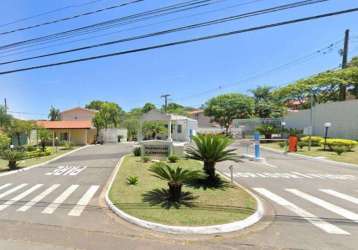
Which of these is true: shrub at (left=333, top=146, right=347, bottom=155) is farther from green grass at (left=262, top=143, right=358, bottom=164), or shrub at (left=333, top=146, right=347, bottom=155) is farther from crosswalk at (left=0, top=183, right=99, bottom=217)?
crosswalk at (left=0, top=183, right=99, bottom=217)

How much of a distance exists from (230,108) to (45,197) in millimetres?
50042

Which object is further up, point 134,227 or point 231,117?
point 231,117

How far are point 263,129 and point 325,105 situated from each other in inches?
378

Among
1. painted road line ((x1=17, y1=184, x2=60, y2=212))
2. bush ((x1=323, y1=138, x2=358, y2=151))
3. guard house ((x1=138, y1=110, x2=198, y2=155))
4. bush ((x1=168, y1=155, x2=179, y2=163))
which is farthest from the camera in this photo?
bush ((x1=323, y1=138, x2=358, y2=151))

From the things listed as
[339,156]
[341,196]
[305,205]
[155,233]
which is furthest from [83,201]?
[339,156]

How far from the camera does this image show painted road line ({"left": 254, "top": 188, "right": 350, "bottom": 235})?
7.98 meters

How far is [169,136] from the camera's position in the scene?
32.8m

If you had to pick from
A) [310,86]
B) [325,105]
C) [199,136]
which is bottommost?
[199,136]

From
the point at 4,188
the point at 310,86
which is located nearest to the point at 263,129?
the point at 310,86

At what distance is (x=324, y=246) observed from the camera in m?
6.82

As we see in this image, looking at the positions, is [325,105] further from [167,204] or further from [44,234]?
[44,234]

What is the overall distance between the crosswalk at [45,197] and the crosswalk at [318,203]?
687cm

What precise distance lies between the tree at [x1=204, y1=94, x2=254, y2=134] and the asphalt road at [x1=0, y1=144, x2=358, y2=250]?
4360 cm

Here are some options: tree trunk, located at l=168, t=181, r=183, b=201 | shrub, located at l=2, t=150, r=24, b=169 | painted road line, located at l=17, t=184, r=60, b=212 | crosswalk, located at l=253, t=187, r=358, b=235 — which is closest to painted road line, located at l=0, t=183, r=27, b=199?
painted road line, located at l=17, t=184, r=60, b=212
